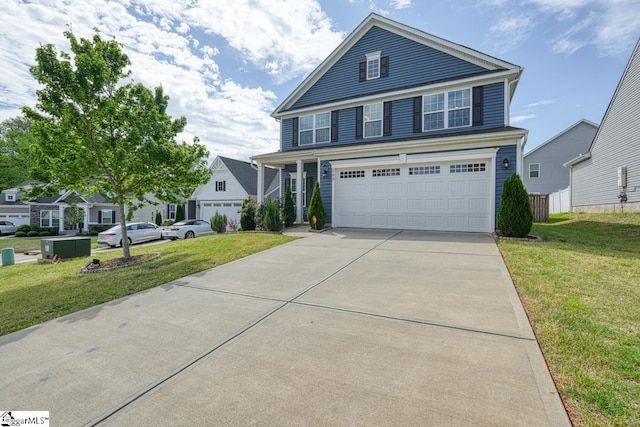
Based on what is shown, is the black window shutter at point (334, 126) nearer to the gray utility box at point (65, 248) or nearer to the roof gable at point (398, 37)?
the roof gable at point (398, 37)

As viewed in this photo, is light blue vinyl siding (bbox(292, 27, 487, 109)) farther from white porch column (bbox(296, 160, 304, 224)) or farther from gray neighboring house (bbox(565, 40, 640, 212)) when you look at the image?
gray neighboring house (bbox(565, 40, 640, 212))

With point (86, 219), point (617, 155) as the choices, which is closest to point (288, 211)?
point (617, 155)

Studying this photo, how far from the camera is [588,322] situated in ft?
10.6

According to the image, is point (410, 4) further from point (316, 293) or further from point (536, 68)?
point (316, 293)

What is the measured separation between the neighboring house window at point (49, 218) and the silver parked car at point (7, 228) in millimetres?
2548

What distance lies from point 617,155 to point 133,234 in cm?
2696

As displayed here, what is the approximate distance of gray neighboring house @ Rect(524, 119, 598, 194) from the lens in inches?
976

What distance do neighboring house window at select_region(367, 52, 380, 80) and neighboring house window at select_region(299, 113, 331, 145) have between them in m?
2.65

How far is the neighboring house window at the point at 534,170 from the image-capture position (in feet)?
84.8

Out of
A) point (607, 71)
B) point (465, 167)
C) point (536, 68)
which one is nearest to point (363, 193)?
point (465, 167)

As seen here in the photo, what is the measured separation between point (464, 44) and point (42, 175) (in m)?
15.4

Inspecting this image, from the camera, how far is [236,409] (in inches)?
83.3

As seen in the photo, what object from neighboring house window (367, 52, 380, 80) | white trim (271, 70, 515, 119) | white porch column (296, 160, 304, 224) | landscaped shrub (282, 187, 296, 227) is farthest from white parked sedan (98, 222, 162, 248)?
neighboring house window (367, 52, 380, 80)

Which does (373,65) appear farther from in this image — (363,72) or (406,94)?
(406,94)
